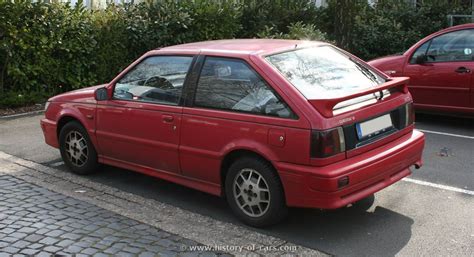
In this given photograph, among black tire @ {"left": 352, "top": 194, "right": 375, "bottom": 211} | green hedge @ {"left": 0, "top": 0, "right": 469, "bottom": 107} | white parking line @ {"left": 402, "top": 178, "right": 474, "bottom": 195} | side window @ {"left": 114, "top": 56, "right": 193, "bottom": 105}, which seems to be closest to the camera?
black tire @ {"left": 352, "top": 194, "right": 375, "bottom": 211}

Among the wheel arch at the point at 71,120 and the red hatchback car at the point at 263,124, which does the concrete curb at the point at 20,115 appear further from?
the red hatchback car at the point at 263,124

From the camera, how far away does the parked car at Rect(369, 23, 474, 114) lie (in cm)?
803

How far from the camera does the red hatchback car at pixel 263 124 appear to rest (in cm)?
420

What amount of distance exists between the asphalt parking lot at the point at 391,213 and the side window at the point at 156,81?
3.21ft

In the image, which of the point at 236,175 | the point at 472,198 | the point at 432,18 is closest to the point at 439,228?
the point at 472,198

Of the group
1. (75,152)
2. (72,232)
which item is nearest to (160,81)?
(75,152)

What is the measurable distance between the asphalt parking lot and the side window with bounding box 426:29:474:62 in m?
1.74

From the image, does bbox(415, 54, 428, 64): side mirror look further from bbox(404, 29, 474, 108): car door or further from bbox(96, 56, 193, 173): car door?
bbox(96, 56, 193, 173): car door

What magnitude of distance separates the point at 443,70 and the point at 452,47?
402 millimetres

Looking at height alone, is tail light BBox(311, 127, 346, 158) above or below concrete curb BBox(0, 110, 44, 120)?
above

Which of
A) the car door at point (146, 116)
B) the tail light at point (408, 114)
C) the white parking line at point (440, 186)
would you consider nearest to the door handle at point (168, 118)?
the car door at point (146, 116)

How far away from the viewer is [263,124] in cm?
437

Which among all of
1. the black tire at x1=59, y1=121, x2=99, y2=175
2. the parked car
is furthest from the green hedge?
the black tire at x1=59, y1=121, x2=99, y2=175

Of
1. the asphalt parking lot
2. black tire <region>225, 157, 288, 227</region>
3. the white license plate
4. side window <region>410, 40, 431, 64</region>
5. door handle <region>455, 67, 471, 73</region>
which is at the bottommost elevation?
the asphalt parking lot
